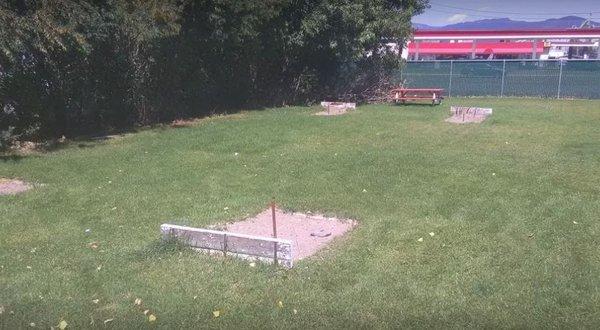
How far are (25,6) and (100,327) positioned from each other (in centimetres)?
829

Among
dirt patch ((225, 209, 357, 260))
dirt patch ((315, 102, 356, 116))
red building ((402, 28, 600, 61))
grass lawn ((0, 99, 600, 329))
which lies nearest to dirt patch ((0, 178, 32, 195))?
grass lawn ((0, 99, 600, 329))

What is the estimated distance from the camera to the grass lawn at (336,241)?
406cm

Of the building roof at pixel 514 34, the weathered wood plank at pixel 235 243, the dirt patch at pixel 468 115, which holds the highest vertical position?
the building roof at pixel 514 34

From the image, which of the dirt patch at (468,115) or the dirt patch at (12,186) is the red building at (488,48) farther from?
the dirt patch at (12,186)

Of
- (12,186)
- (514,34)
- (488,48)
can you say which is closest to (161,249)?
(12,186)

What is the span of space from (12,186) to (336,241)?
4.99 meters

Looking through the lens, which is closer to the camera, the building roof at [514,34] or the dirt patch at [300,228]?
the dirt patch at [300,228]

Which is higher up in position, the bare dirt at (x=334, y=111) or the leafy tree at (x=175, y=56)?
the leafy tree at (x=175, y=56)

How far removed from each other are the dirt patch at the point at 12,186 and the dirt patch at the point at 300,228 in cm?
341

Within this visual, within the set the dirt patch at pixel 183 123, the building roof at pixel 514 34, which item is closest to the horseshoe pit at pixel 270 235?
the dirt patch at pixel 183 123

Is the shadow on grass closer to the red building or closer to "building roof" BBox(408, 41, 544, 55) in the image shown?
the red building

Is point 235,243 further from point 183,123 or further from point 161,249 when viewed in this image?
point 183,123

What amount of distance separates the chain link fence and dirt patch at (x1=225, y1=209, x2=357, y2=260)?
15575mm

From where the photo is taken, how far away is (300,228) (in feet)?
19.5
